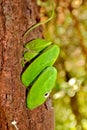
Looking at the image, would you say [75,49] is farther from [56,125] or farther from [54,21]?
[56,125]

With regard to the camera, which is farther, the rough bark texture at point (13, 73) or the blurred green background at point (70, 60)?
the blurred green background at point (70, 60)

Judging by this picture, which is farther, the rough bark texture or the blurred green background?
the blurred green background

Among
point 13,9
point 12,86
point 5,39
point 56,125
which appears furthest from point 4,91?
point 56,125

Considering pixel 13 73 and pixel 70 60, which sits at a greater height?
pixel 13 73
